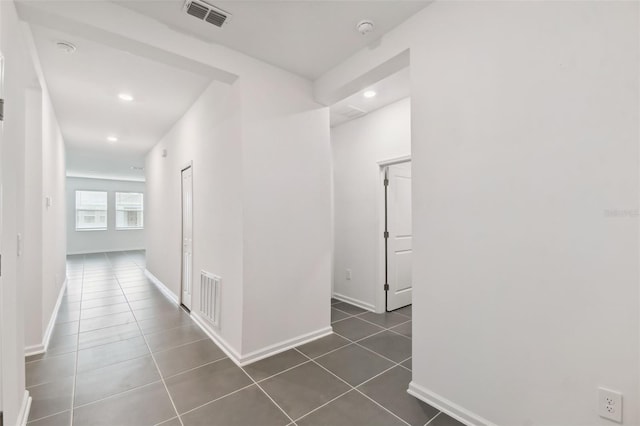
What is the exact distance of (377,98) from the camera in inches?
140

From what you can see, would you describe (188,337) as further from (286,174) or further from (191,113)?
(191,113)

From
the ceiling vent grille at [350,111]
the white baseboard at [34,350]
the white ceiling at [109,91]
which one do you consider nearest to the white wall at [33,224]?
the white baseboard at [34,350]

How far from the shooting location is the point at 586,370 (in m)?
1.33

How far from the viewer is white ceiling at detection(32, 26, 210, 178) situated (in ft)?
8.38

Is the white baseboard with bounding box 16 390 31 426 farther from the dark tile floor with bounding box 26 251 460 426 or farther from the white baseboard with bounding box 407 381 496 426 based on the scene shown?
the white baseboard with bounding box 407 381 496 426

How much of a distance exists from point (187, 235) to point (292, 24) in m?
3.06

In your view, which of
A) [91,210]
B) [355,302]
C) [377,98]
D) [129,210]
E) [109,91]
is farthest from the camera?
[129,210]

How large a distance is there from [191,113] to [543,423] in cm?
445

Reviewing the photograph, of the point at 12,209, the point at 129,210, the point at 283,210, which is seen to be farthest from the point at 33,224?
the point at 129,210

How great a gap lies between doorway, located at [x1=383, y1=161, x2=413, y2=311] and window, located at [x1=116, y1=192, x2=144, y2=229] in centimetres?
1076

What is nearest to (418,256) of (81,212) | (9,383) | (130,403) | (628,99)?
(628,99)

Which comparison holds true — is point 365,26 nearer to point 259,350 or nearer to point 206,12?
point 206,12

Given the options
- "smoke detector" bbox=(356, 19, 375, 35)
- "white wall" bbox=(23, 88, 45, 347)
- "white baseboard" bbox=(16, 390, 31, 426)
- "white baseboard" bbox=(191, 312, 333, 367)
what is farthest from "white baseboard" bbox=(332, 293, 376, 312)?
"white wall" bbox=(23, 88, 45, 347)

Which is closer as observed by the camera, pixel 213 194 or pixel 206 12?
pixel 206 12
